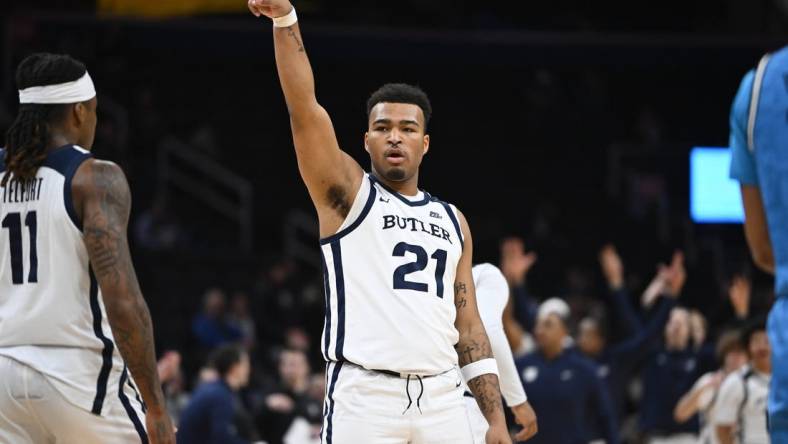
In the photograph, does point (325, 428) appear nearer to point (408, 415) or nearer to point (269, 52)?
point (408, 415)

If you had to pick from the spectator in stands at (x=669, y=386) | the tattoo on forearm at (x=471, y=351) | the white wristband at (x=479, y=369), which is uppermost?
the tattoo on forearm at (x=471, y=351)

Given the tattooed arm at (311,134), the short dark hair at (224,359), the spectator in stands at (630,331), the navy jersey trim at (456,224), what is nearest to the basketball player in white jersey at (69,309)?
the tattooed arm at (311,134)

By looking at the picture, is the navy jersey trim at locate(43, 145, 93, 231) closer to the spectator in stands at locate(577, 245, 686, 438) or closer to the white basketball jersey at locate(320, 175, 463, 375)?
the white basketball jersey at locate(320, 175, 463, 375)

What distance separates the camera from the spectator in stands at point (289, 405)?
12359mm

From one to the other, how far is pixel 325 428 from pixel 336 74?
19272 millimetres

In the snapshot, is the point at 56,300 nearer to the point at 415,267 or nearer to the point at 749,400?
the point at 415,267

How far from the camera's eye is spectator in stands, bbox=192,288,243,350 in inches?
662

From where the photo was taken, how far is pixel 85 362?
483 centimetres

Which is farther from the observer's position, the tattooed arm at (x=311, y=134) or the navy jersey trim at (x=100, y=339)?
the tattooed arm at (x=311, y=134)

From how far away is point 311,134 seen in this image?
5465 mm

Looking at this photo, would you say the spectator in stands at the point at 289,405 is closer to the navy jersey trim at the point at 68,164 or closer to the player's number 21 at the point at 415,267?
the player's number 21 at the point at 415,267

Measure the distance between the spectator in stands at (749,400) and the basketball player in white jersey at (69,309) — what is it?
6.81 m

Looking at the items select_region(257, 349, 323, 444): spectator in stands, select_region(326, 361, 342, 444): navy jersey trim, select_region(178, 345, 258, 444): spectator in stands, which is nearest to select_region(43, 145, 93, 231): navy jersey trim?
select_region(326, 361, 342, 444): navy jersey trim

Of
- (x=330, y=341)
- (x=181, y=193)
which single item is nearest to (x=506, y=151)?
(x=181, y=193)
